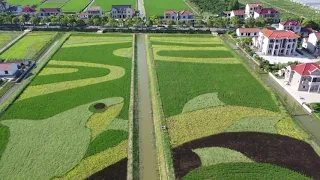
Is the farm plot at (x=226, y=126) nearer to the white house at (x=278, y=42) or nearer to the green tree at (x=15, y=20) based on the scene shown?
the white house at (x=278, y=42)

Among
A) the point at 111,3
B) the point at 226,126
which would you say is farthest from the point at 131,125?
the point at 111,3

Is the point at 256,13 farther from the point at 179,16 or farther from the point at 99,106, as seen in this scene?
the point at 99,106

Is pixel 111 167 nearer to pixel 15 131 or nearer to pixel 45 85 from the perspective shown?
pixel 15 131

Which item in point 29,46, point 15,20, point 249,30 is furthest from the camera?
point 15,20

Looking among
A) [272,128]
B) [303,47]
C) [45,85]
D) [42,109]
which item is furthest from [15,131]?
[303,47]

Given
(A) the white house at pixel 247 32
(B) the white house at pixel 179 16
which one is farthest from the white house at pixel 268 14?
(B) the white house at pixel 179 16

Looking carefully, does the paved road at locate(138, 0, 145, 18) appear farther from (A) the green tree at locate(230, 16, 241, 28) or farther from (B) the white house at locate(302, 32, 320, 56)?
(B) the white house at locate(302, 32, 320, 56)

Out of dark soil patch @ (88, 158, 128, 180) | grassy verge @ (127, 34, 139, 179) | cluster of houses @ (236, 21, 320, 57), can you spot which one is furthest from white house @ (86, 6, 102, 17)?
dark soil patch @ (88, 158, 128, 180)
